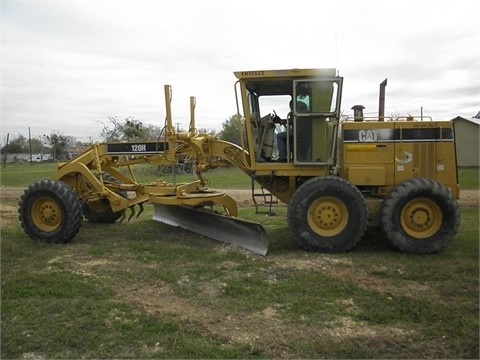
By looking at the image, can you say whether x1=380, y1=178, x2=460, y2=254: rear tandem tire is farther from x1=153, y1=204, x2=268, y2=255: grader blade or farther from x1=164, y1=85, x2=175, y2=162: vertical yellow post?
x1=164, y1=85, x2=175, y2=162: vertical yellow post

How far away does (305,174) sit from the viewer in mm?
7660

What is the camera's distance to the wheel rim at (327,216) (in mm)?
7035

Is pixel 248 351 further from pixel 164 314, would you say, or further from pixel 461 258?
pixel 461 258

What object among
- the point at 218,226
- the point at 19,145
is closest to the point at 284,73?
the point at 218,226

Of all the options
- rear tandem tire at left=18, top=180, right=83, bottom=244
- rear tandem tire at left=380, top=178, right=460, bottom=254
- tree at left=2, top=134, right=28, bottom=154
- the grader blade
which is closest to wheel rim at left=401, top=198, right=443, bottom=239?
rear tandem tire at left=380, top=178, right=460, bottom=254

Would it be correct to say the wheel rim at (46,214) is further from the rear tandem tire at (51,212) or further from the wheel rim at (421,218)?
the wheel rim at (421,218)

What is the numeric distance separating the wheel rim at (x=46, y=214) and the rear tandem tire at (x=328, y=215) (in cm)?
387

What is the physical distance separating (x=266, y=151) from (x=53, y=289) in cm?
395

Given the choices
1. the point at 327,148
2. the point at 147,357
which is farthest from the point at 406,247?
the point at 147,357

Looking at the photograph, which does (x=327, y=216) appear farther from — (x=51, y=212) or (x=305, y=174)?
(x=51, y=212)

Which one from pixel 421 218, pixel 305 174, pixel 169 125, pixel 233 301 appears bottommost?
pixel 233 301

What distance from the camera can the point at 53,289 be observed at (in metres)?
5.40

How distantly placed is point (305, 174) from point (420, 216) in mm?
1862

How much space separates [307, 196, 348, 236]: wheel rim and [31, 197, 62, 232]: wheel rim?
13.6ft
